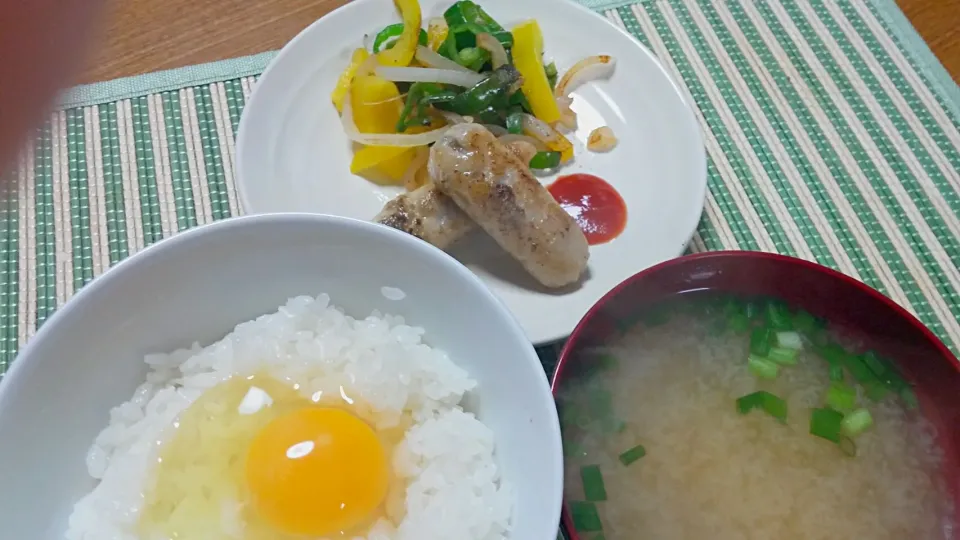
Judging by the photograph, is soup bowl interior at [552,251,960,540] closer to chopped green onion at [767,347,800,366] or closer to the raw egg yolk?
chopped green onion at [767,347,800,366]

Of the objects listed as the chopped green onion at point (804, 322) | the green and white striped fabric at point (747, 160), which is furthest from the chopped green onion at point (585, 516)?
the green and white striped fabric at point (747, 160)

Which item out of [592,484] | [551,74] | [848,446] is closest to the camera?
[592,484]

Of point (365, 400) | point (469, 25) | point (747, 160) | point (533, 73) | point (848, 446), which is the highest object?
point (469, 25)

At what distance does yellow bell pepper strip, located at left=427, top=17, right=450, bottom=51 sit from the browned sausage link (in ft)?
1.48

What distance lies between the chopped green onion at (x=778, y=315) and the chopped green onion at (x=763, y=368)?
0.09 m

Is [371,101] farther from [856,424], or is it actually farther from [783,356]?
[856,424]

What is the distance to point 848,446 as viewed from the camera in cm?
157

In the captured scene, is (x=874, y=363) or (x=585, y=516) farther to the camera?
(x=874, y=363)

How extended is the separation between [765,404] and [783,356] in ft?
0.40

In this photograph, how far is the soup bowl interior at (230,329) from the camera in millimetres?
1166

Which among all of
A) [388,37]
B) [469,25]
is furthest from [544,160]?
[388,37]

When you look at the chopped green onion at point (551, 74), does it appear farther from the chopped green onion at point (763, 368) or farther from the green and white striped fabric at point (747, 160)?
the chopped green onion at point (763, 368)

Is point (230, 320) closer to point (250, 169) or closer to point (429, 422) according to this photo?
point (429, 422)

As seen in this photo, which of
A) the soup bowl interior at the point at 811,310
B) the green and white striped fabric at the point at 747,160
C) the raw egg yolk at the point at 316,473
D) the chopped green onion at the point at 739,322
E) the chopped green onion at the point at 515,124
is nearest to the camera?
the raw egg yolk at the point at 316,473
